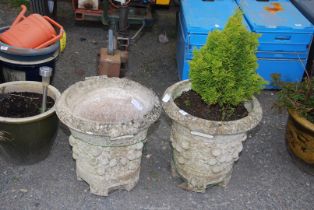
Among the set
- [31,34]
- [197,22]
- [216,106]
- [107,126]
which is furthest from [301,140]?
[31,34]

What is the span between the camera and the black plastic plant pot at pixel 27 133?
3.20 m

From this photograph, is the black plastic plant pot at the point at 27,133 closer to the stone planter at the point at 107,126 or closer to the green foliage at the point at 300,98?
the stone planter at the point at 107,126

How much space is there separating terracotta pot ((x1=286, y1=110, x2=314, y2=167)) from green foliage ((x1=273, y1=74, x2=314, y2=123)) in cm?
6

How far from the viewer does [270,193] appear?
11.6 feet

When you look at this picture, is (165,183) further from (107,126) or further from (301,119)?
(301,119)

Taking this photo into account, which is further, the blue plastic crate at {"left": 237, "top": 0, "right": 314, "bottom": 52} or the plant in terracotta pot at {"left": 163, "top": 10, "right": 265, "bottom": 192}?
the blue plastic crate at {"left": 237, "top": 0, "right": 314, "bottom": 52}

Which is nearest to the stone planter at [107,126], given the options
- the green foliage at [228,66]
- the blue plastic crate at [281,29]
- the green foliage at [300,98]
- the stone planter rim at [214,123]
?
the stone planter rim at [214,123]

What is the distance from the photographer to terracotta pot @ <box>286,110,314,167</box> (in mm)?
3445

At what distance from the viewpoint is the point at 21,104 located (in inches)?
137

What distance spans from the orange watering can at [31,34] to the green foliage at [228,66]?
1368 millimetres

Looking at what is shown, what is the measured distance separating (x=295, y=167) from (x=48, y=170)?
2099 millimetres

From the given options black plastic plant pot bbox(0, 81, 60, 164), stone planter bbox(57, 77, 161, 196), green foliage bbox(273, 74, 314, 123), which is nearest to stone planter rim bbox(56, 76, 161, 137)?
stone planter bbox(57, 77, 161, 196)

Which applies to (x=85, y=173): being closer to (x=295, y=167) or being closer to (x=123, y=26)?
(x=295, y=167)

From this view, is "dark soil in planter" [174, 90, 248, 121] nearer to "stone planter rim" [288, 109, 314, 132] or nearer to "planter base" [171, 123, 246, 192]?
"planter base" [171, 123, 246, 192]
